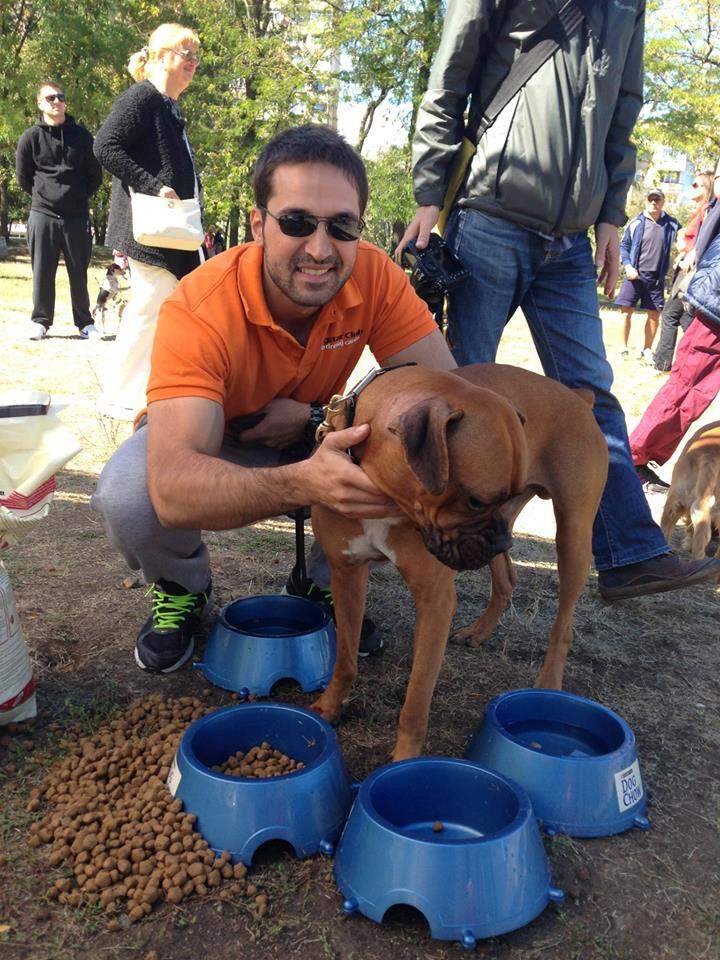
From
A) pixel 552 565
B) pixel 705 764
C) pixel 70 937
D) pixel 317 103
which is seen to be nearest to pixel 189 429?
pixel 70 937

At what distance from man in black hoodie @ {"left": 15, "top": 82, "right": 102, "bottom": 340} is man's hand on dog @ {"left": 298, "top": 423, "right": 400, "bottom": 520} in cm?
892

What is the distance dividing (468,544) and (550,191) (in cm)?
202

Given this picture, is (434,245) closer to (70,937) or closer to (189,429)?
(189,429)

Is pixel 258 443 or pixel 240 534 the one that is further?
pixel 240 534

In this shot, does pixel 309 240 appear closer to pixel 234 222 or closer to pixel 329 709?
pixel 329 709

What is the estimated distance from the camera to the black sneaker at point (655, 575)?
398 cm

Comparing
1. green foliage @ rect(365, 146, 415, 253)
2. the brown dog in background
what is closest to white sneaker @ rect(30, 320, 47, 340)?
the brown dog in background

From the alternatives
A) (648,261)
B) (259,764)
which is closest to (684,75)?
(648,261)

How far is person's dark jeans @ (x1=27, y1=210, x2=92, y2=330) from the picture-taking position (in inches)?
397

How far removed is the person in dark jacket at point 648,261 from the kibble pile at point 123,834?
495 inches

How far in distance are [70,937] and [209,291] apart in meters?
2.11

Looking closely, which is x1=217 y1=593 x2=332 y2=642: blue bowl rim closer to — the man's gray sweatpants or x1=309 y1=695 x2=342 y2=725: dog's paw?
the man's gray sweatpants

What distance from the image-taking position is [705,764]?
3.14 metres

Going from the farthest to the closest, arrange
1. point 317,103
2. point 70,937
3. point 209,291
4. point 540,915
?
point 317,103 < point 209,291 < point 540,915 < point 70,937
